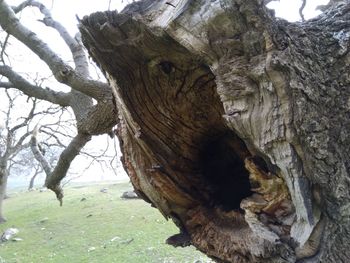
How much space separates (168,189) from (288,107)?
692 mm

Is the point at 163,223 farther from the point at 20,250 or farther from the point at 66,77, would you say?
the point at 66,77

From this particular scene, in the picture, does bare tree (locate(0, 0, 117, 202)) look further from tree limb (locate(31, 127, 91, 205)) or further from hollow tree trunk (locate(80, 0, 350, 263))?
hollow tree trunk (locate(80, 0, 350, 263))

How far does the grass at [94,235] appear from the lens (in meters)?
7.46

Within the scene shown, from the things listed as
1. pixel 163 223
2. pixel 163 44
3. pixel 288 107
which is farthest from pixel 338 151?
pixel 163 223

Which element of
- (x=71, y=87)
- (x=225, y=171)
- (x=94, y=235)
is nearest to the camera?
(x=225, y=171)

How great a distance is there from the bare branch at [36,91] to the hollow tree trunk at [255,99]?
211 cm

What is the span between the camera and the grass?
24.5 feet

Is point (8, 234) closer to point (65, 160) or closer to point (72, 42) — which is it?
point (65, 160)

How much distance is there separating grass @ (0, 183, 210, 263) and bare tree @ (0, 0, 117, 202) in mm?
3832

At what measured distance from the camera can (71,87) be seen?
3.07 m

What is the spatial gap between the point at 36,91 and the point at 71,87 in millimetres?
698

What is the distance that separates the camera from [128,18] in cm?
128

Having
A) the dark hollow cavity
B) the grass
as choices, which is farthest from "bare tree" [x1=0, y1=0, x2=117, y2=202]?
the grass

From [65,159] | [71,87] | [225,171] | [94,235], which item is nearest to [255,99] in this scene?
[225,171]
